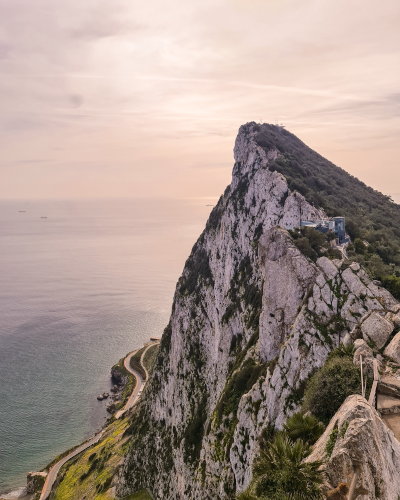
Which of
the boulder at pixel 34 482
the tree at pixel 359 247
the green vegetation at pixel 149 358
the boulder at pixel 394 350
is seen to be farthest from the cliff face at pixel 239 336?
the green vegetation at pixel 149 358

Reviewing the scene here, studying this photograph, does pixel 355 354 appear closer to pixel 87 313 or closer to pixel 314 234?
pixel 314 234

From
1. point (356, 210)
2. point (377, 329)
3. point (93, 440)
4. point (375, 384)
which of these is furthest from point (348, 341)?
point (93, 440)

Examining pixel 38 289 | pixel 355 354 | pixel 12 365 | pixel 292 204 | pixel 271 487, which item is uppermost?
pixel 292 204

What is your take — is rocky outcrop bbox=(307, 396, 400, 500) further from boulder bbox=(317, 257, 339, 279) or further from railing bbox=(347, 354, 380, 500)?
boulder bbox=(317, 257, 339, 279)

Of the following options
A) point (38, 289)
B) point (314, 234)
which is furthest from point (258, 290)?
point (38, 289)

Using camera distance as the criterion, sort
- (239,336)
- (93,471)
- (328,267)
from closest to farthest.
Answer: (328,267) < (239,336) < (93,471)

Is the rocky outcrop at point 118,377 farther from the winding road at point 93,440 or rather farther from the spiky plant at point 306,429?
the spiky plant at point 306,429

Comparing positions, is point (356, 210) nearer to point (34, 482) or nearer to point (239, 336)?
point (239, 336)
